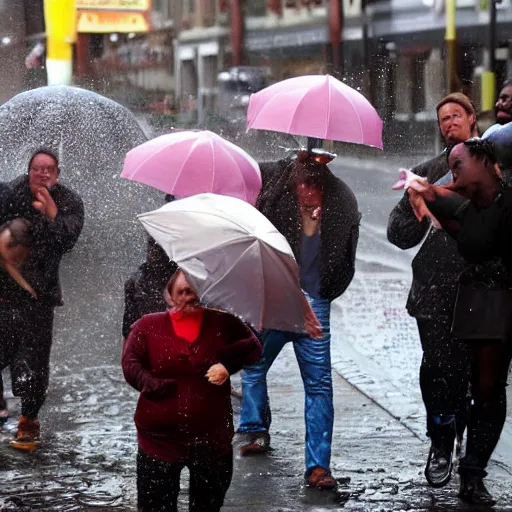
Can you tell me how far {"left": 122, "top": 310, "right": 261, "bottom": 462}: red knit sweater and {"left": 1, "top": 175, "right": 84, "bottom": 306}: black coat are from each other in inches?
77.8

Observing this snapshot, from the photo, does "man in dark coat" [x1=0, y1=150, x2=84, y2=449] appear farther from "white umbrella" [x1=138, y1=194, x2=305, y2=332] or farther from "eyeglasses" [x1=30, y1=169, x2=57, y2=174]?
"white umbrella" [x1=138, y1=194, x2=305, y2=332]

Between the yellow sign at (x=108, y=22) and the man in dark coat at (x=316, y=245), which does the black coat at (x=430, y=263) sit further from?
the yellow sign at (x=108, y=22)

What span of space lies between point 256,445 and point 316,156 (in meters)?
1.44

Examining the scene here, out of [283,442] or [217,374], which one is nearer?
[217,374]

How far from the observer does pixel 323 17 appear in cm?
2634

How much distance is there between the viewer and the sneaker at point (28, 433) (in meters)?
6.80

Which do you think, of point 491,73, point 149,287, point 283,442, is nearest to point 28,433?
point 149,287

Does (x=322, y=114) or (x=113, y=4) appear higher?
(x=113, y=4)

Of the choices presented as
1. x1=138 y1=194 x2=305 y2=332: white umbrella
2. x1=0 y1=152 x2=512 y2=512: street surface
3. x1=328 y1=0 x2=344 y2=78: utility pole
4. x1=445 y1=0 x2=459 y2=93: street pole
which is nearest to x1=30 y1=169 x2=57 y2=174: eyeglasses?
x1=0 y1=152 x2=512 y2=512: street surface

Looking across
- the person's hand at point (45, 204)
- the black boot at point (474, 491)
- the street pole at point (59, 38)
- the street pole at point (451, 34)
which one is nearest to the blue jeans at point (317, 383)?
the black boot at point (474, 491)

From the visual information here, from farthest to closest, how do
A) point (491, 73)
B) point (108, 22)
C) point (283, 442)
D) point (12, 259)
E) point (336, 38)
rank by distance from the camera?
point (336, 38) → point (491, 73) → point (108, 22) → point (283, 442) → point (12, 259)

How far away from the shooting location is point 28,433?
22.4 ft

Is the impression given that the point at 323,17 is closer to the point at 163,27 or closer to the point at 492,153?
the point at 163,27

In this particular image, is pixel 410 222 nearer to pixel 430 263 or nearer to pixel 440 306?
pixel 430 263
